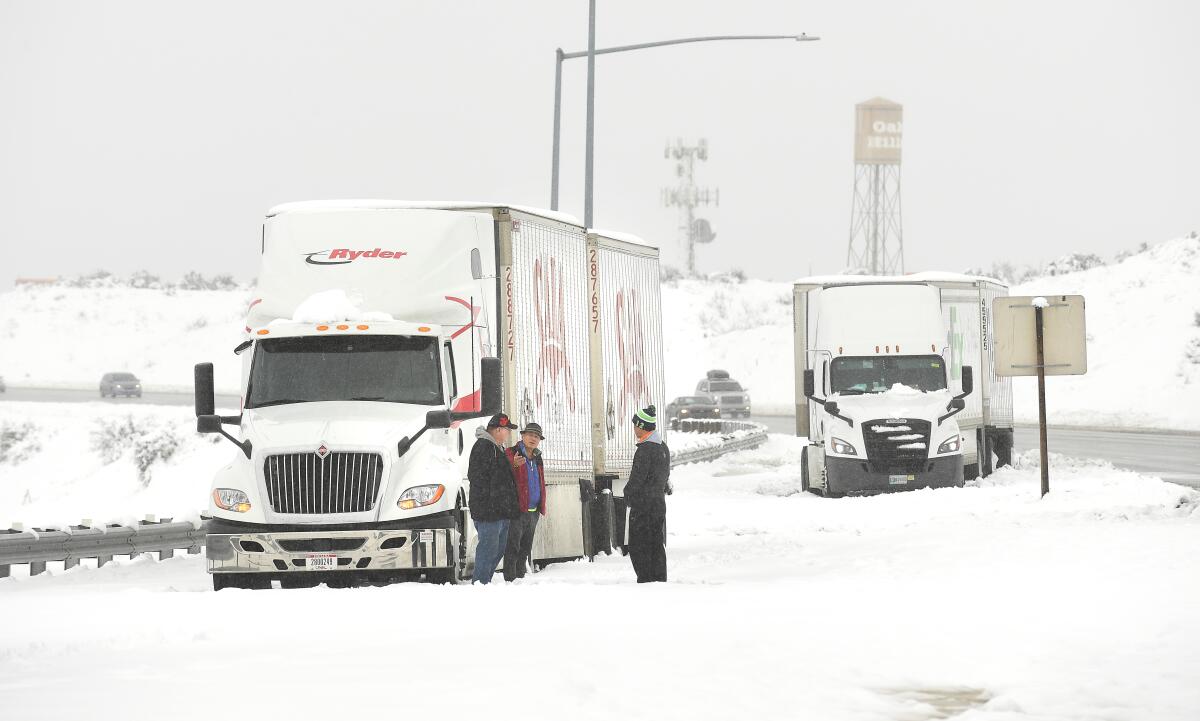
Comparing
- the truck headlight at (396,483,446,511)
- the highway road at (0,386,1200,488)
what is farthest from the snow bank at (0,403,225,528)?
the truck headlight at (396,483,446,511)

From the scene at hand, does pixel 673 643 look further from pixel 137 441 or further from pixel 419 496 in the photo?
pixel 137 441

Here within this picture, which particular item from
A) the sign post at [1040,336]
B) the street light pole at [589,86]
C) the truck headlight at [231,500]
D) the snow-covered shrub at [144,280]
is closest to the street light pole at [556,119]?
the street light pole at [589,86]

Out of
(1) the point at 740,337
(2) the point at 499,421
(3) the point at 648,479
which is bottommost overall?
(3) the point at 648,479

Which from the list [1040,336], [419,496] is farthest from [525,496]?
[1040,336]

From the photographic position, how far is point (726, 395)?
6888 cm

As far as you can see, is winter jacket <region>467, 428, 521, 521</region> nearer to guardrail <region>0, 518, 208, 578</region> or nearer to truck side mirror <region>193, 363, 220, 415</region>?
truck side mirror <region>193, 363, 220, 415</region>

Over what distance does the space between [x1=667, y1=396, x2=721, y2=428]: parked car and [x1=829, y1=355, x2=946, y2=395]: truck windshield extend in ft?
111

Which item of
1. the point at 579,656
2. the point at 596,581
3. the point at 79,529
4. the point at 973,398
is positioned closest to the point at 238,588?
the point at 596,581

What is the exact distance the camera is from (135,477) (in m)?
53.6

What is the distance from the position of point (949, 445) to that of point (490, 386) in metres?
15.2

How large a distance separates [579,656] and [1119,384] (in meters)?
78.6

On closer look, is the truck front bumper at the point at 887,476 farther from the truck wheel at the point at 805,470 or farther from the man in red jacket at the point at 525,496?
the man in red jacket at the point at 525,496

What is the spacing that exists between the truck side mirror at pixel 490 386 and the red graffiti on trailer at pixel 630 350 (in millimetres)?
5832

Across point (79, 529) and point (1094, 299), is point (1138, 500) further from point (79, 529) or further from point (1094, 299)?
point (1094, 299)
